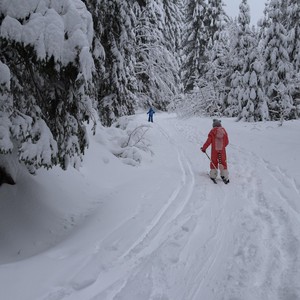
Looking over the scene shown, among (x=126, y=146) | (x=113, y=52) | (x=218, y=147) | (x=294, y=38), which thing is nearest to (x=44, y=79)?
(x=113, y=52)

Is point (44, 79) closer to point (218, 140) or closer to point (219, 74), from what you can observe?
point (218, 140)

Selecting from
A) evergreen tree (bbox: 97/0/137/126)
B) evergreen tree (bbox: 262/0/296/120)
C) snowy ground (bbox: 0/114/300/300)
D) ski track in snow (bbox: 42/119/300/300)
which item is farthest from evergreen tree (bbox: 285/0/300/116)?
ski track in snow (bbox: 42/119/300/300)

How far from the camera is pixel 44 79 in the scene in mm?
4891

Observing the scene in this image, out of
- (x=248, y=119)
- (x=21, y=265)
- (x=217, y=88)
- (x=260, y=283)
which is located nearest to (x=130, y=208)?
(x=21, y=265)

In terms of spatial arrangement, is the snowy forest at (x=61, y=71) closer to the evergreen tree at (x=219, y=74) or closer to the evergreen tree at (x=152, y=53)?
the evergreen tree at (x=152, y=53)

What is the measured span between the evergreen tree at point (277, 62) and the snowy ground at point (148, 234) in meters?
11.7

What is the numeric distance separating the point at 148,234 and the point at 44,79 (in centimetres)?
276

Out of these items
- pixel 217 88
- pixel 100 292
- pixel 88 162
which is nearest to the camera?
pixel 100 292

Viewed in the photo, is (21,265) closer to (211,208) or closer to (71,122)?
(71,122)

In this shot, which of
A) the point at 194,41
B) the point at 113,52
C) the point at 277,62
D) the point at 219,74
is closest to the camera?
the point at 113,52

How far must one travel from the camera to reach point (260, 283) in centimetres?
378

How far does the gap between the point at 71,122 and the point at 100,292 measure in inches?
103

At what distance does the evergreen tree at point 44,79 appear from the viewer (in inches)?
156

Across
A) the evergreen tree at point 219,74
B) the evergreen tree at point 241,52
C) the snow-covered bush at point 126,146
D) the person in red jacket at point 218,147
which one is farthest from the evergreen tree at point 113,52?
the evergreen tree at point 219,74
